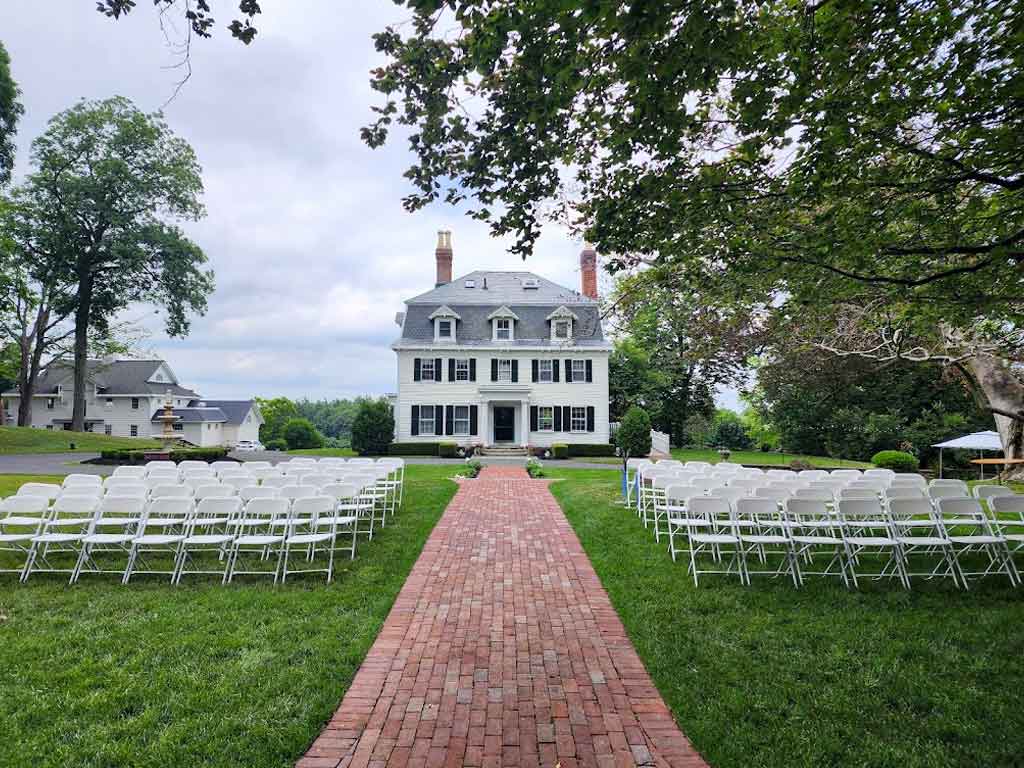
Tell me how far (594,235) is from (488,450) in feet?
74.3

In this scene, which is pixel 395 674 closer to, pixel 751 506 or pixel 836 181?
pixel 751 506

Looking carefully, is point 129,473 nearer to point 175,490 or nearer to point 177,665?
point 175,490

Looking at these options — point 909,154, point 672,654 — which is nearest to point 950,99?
point 909,154

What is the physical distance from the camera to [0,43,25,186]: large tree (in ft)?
80.2

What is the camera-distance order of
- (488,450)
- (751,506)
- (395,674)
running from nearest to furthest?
(395,674), (751,506), (488,450)

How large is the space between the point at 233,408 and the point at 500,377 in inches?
1477

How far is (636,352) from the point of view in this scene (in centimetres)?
3556

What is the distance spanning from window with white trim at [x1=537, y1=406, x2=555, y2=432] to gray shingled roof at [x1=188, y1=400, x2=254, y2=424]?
36993 mm

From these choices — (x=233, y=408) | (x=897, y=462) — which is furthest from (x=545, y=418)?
(x=233, y=408)

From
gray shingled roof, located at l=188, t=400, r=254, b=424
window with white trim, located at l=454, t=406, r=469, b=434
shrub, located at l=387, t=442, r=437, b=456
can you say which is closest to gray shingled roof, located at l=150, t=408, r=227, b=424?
gray shingled roof, located at l=188, t=400, r=254, b=424

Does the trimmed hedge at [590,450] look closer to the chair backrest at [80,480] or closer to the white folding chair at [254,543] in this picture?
the white folding chair at [254,543]

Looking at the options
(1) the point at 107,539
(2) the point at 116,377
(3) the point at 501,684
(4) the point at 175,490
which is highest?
(2) the point at 116,377

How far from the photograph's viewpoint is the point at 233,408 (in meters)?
54.8

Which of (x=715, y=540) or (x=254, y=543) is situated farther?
(x=254, y=543)
